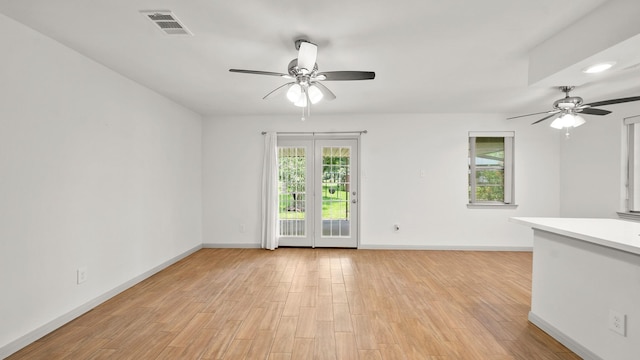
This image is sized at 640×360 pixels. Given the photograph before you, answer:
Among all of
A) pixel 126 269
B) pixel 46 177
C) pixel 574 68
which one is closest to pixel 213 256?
pixel 126 269

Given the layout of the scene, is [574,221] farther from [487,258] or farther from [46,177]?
[46,177]

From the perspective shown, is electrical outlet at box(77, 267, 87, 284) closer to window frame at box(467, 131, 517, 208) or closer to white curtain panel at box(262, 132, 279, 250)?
white curtain panel at box(262, 132, 279, 250)

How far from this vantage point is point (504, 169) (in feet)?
15.9

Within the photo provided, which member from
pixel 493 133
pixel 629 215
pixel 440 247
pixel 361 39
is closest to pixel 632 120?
pixel 629 215

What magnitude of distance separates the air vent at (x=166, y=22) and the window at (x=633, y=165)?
576cm

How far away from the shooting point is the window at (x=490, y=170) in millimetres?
4832

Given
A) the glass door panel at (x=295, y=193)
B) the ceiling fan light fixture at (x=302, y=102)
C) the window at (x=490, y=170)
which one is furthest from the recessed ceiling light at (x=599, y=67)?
the glass door panel at (x=295, y=193)

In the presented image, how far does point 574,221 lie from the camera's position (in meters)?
2.47

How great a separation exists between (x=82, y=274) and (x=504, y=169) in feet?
20.6

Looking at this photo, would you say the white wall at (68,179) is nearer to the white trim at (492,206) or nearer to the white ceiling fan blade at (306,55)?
the white ceiling fan blade at (306,55)

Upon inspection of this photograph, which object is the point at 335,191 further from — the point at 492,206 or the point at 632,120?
the point at 632,120

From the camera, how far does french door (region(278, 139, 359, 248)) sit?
4.91 metres

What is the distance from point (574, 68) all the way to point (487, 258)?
3.24 meters

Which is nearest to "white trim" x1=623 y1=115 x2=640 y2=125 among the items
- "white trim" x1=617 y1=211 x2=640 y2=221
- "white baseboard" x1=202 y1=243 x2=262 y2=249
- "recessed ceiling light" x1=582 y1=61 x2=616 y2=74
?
"white trim" x1=617 y1=211 x2=640 y2=221
